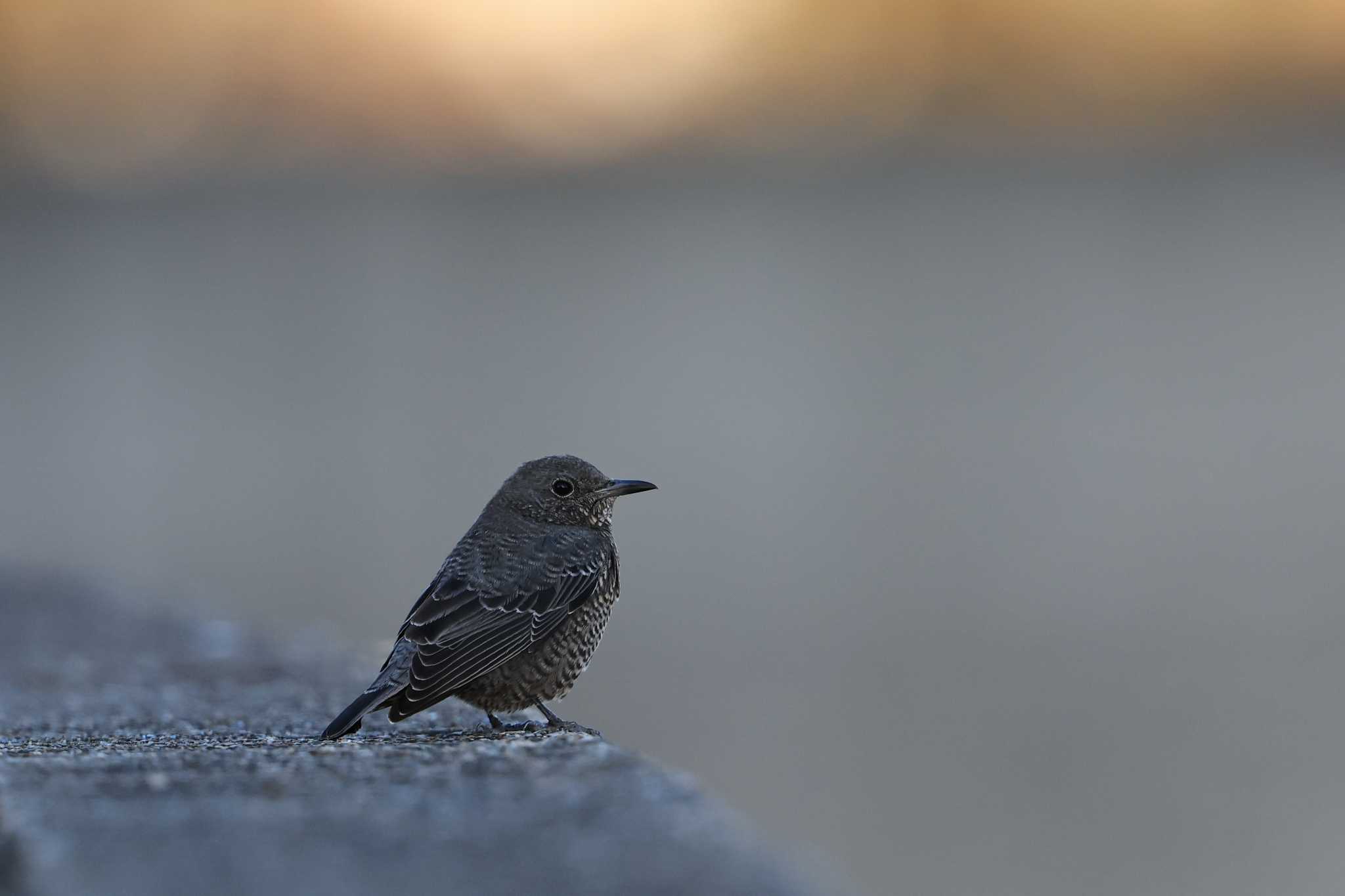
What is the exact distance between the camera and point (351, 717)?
4.26 meters

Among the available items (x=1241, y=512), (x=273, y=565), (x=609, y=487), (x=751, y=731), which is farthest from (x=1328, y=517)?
(x=609, y=487)

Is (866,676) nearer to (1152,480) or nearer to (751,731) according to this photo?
(751,731)

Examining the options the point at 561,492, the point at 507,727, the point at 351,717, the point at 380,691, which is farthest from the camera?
the point at 561,492

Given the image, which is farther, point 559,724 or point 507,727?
point 559,724

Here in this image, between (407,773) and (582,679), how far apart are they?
8.54 m

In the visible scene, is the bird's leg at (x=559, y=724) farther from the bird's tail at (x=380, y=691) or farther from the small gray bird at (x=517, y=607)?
the bird's tail at (x=380, y=691)

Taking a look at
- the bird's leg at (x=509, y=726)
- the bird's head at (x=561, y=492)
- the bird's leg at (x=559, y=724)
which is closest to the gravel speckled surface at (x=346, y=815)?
the bird's leg at (x=509, y=726)

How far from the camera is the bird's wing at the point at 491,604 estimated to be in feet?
15.6

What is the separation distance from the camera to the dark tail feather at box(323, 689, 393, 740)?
4223 mm

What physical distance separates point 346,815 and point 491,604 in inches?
84.9

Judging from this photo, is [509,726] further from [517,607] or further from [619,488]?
[619,488]

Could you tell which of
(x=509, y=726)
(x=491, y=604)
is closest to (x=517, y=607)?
(x=491, y=604)

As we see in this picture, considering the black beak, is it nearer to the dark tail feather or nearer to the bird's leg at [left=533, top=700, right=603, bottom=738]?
the bird's leg at [left=533, top=700, right=603, bottom=738]

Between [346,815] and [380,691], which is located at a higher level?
[380,691]
